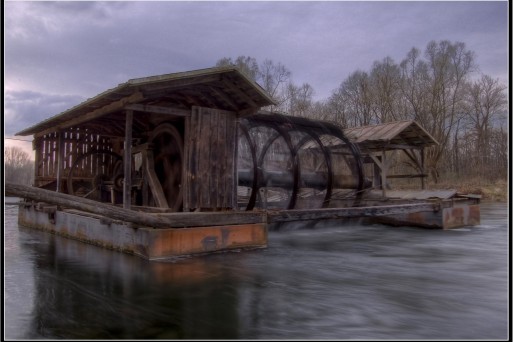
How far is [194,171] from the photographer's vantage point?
357 inches

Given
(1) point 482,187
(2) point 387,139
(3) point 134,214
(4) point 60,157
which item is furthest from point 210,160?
(1) point 482,187

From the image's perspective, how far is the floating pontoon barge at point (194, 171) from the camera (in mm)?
8156

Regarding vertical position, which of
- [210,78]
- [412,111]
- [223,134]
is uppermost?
[412,111]

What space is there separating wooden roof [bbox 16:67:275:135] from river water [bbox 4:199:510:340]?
9.88 feet

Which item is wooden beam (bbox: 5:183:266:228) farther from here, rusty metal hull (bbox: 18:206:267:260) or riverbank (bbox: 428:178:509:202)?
riverbank (bbox: 428:178:509:202)

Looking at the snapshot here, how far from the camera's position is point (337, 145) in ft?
53.6

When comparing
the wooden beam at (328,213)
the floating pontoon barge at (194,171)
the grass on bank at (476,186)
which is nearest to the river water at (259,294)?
the floating pontoon barge at (194,171)

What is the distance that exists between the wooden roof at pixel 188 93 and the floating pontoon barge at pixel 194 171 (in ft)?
0.08

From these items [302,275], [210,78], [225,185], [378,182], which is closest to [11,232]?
[225,185]

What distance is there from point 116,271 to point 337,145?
10.9m

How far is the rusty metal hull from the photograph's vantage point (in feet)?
25.0

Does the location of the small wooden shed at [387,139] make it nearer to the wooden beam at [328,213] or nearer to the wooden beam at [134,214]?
the wooden beam at [328,213]

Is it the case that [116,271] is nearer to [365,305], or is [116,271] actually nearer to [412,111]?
[365,305]

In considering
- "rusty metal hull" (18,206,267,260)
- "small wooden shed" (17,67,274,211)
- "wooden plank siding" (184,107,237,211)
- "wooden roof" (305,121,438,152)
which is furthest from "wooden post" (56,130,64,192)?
"wooden roof" (305,121,438,152)
